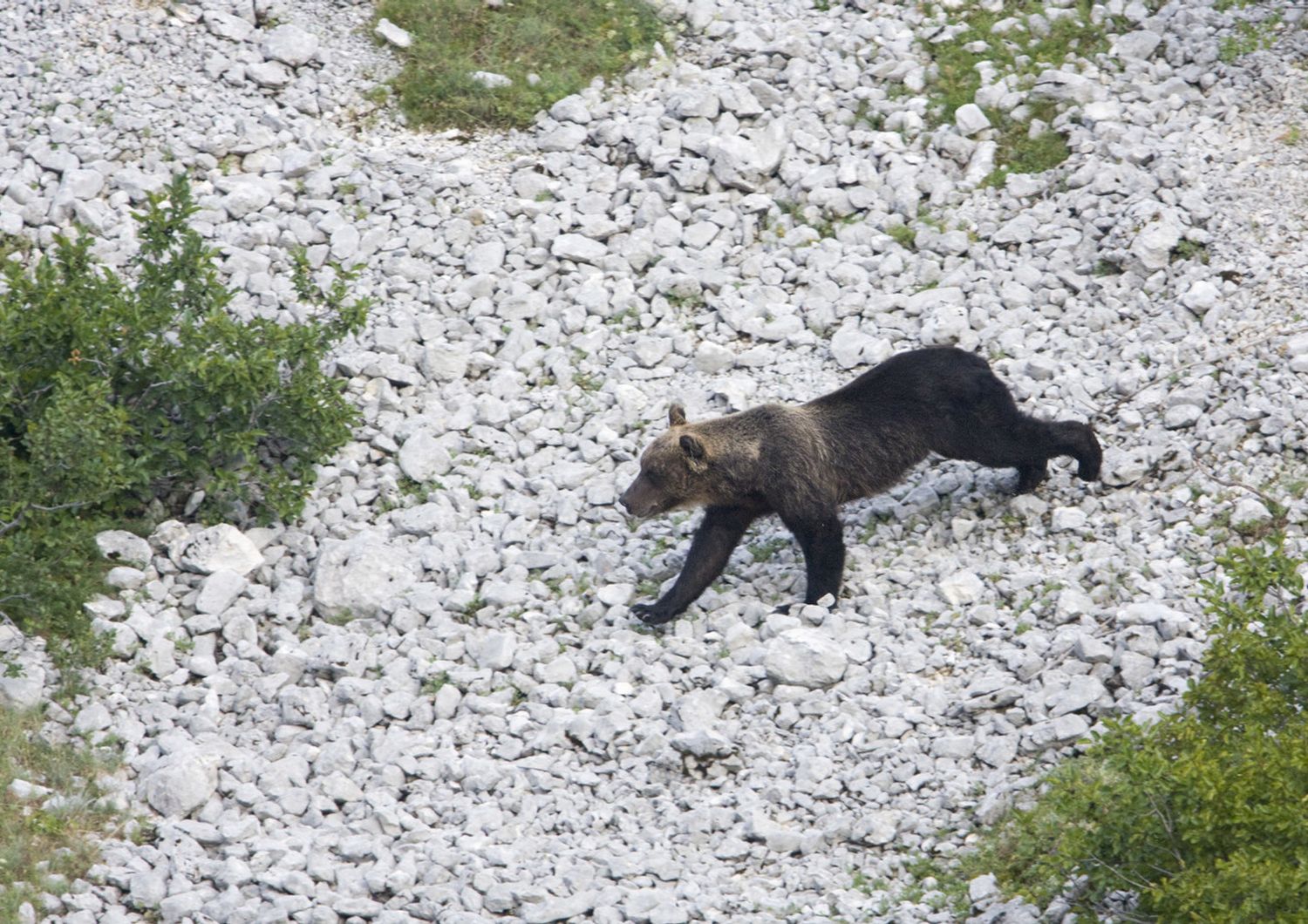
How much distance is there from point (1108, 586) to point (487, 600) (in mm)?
3772

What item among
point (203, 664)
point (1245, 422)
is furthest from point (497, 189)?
point (1245, 422)

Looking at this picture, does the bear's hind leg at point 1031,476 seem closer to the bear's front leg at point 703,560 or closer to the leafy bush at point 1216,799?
the bear's front leg at point 703,560

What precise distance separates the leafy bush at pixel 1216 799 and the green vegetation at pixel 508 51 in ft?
29.3

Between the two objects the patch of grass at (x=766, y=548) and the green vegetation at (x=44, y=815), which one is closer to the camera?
the green vegetation at (x=44, y=815)

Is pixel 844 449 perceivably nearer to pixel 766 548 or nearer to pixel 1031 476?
pixel 766 548

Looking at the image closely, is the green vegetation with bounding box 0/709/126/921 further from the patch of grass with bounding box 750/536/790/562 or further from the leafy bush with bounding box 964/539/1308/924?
the leafy bush with bounding box 964/539/1308/924

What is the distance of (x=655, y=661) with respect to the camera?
29.8 feet

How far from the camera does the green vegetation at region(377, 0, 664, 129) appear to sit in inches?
547

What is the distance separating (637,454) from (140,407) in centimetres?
340

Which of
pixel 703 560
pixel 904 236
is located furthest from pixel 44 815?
pixel 904 236

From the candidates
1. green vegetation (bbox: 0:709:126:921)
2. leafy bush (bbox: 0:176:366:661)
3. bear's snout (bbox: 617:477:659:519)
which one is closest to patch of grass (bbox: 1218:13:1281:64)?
bear's snout (bbox: 617:477:659:519)

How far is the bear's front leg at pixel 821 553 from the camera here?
9516mm

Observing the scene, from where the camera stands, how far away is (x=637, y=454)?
36.1 ft

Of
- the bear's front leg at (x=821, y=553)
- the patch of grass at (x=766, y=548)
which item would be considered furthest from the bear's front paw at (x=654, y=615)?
the patch of grass at (x=766, y=548)
